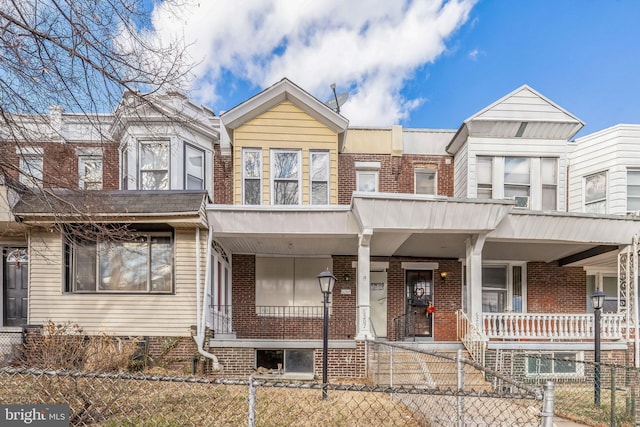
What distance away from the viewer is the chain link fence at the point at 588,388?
612 centimetres

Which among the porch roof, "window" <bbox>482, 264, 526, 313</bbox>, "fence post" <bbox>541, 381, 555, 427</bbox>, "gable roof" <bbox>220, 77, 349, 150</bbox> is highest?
"gable roof" <bbox>220, 77, 349, 150</bbox>

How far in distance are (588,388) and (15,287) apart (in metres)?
15.3

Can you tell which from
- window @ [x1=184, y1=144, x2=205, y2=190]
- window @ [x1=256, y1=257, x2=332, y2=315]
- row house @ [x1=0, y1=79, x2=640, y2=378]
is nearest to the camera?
row house @ [x1=0, y1=79, x2=640, y2=378]

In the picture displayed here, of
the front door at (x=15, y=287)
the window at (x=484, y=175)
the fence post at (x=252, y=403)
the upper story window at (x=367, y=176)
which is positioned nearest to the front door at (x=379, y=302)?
the upper story window at (x=367, y=176)

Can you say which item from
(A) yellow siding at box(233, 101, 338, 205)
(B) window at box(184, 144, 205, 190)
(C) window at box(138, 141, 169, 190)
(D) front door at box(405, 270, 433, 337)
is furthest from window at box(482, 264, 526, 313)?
(C) window at box(138, 141, 169, 190)

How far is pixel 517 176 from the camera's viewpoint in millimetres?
12906

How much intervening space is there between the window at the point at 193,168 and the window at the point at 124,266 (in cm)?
251

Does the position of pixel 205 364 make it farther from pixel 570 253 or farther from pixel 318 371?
pixel 570 253

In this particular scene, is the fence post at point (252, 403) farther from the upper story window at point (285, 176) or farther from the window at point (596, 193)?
the window at point (596, 193)

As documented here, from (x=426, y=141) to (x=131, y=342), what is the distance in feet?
35.6

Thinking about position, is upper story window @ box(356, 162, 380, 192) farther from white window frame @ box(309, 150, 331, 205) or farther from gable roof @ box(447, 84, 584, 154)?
gable roof @ box(447, 84, 584, 154)

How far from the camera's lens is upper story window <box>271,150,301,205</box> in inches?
485

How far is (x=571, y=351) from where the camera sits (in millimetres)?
10344

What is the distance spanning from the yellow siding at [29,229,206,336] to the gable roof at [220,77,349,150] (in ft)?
15.1
